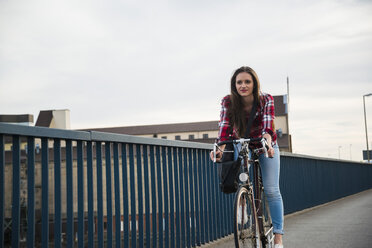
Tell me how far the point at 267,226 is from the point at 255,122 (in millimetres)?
1000

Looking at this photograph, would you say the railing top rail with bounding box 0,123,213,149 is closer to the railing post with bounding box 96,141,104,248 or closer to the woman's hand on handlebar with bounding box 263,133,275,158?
the railing post with bounding box 96,141,104,248

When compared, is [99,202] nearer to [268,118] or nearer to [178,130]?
[268,118]

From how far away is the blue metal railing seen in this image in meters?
3.32

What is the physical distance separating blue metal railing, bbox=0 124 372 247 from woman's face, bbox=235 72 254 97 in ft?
3.81

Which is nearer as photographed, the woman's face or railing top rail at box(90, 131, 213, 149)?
railing top rail at box(90, 131, 213, 149)

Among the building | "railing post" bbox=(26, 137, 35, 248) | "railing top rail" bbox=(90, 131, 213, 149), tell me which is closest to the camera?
"railing post" bbox=(26, 137, 35, 248)

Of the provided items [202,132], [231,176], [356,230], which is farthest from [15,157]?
[202,132]

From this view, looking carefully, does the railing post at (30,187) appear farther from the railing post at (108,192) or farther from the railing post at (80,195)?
the railing post at (108,192)

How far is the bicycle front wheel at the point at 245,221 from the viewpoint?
3.57 metres

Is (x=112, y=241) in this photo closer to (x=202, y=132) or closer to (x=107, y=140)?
(x=107, y=140)

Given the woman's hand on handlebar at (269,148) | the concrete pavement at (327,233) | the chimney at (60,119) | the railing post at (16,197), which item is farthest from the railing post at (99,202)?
the chimney at (60,119)

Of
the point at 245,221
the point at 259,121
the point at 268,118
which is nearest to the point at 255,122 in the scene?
the point at 259,121

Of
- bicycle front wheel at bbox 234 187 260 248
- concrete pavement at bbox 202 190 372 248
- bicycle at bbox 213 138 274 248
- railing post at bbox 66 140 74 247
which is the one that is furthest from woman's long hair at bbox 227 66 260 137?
concrete pavement at bbox 202 190 372 248

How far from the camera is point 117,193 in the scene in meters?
4.25
